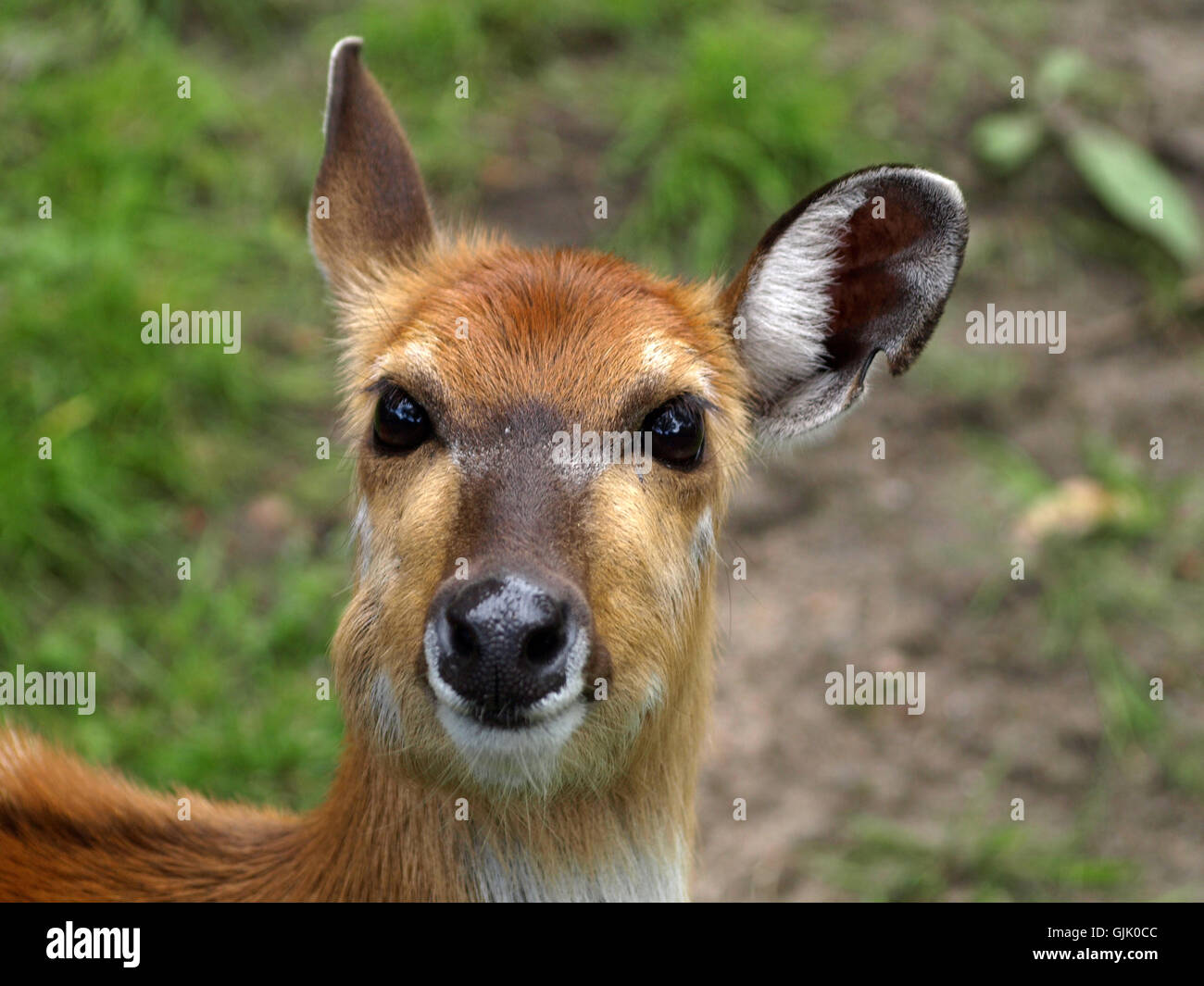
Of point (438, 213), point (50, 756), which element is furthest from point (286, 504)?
point (50, 756)

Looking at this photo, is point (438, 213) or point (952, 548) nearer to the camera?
point (952, 548)

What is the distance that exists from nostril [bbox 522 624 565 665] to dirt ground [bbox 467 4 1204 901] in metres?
2.90

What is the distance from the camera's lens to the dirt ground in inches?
271

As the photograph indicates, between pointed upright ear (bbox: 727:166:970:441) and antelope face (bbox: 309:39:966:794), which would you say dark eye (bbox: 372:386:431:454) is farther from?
pointed upright ear (bbox: 727:166:970:441)

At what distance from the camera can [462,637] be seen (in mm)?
3730

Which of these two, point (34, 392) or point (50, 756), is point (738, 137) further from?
point (50, 756)

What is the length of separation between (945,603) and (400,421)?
4.18 metres

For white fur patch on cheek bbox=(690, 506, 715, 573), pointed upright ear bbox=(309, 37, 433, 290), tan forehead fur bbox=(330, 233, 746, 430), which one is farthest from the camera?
pointed upright ear bbox=(309, 37, 433, 290)

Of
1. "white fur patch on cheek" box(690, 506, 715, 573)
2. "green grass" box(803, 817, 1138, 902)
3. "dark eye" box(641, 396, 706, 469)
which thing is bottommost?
"green grass" box(803, 817, 1138, 902)

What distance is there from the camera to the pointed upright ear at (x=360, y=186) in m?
5.02

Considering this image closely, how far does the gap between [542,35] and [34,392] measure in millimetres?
4143

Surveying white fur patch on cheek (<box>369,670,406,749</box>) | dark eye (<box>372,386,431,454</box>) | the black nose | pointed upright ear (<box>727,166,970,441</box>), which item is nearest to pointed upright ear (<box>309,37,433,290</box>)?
dark eye (<box>372,386,431,454</box>)

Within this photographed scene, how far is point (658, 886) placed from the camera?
15.3 ft

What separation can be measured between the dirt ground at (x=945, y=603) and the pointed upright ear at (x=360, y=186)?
2447mm
